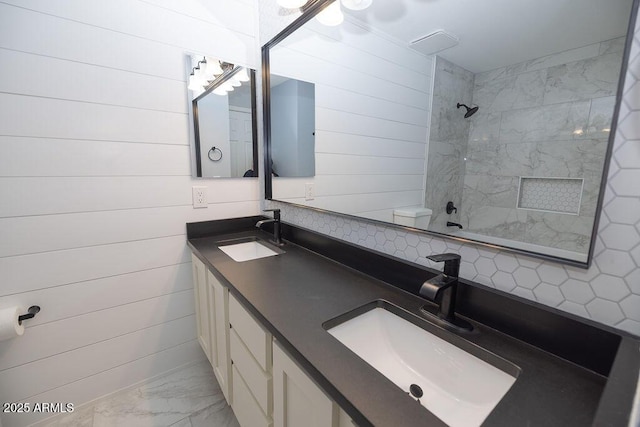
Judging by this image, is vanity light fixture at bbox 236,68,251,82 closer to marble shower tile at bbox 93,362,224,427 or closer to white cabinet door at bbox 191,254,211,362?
white cabinet door at bbox 191,254,211,362

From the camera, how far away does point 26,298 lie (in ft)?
4.00

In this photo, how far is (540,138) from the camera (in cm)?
66

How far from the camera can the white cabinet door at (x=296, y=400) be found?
0.59 metres

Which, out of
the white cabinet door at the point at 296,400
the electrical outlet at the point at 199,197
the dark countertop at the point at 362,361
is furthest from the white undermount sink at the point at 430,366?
the electrical outlet at the point at 199,197

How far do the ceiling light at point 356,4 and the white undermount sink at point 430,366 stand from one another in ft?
4.07

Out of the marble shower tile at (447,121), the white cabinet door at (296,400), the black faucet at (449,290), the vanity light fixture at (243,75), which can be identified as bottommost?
the white cabinet door at (296,400)

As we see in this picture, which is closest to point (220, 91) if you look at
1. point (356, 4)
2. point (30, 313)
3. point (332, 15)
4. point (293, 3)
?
point (293, 3)

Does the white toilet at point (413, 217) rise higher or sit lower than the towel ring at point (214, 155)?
lower

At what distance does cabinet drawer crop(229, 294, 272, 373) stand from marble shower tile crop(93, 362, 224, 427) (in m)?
0.80

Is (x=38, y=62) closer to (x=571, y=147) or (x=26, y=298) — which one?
(x=26, y=298)

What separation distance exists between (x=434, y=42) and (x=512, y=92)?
1.18 feet

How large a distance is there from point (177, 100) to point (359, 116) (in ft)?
3.41

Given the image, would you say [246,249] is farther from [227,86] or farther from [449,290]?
[449,290]

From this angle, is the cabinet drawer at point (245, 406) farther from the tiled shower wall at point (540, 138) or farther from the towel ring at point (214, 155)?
the towel ring at point (214, 155)
